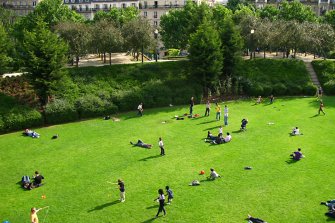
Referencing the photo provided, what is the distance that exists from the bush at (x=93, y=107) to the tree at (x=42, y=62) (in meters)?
3.72

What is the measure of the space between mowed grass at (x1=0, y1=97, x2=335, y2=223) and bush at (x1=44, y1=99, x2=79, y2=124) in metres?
1.65

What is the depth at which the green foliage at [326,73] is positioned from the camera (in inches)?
2160

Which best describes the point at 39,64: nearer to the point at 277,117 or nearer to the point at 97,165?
the point at 97,165

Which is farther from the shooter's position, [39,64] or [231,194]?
[39,64]

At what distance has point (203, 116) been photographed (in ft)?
150

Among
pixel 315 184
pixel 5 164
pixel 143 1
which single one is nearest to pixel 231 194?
pixel 315 184

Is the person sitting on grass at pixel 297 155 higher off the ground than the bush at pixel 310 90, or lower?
lower

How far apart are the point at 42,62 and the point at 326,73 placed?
40565 mm

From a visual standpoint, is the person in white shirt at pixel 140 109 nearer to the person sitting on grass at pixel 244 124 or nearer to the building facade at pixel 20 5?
the person sitting on grass at pixel 244 124

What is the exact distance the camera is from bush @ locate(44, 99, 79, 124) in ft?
148

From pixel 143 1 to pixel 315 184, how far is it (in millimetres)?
97848

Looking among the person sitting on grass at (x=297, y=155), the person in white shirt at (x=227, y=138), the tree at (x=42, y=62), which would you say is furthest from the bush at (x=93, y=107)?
the person sitting on grass at (x=297, y=155)

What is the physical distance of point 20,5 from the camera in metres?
112

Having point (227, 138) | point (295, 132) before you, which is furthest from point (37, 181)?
point (295, 132)
